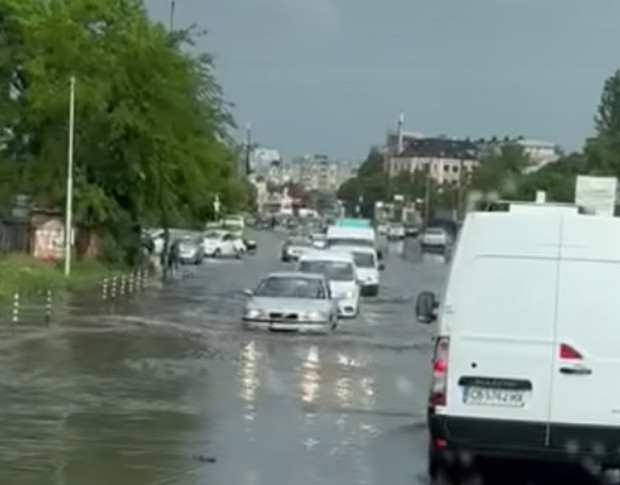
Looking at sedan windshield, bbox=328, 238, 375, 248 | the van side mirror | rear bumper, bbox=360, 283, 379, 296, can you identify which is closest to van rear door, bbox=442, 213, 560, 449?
the van side mirror

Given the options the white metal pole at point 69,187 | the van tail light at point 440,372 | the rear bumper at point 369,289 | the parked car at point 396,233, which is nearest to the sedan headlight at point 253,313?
the rear bumper at point 369,289

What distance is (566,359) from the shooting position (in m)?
13.5

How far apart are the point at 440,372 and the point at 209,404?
740cm

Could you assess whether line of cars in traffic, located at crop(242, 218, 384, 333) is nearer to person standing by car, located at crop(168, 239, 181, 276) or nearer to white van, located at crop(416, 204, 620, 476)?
white van, located at crop(416, 204, 620, 476)

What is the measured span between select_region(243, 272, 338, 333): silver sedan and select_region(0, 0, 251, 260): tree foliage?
25.5 metres

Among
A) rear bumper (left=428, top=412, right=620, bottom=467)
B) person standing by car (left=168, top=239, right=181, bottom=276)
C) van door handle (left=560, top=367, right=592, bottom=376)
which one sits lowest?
person standing by car (left=168, top=239, right=181, bottom=276)

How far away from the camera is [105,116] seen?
6059 centimetres

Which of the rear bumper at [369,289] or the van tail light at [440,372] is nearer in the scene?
the van tail light at [440,372]

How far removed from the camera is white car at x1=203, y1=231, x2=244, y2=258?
9412 cm

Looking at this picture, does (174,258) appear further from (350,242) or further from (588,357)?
(588,357)

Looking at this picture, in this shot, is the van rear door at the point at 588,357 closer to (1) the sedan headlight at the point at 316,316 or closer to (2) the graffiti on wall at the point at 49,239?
(1) the sedan headlight at the point at 316,316

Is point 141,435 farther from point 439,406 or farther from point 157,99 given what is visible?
point 157,99

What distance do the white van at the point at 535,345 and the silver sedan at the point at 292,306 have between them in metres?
20.4

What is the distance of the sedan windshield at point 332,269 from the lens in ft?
142
